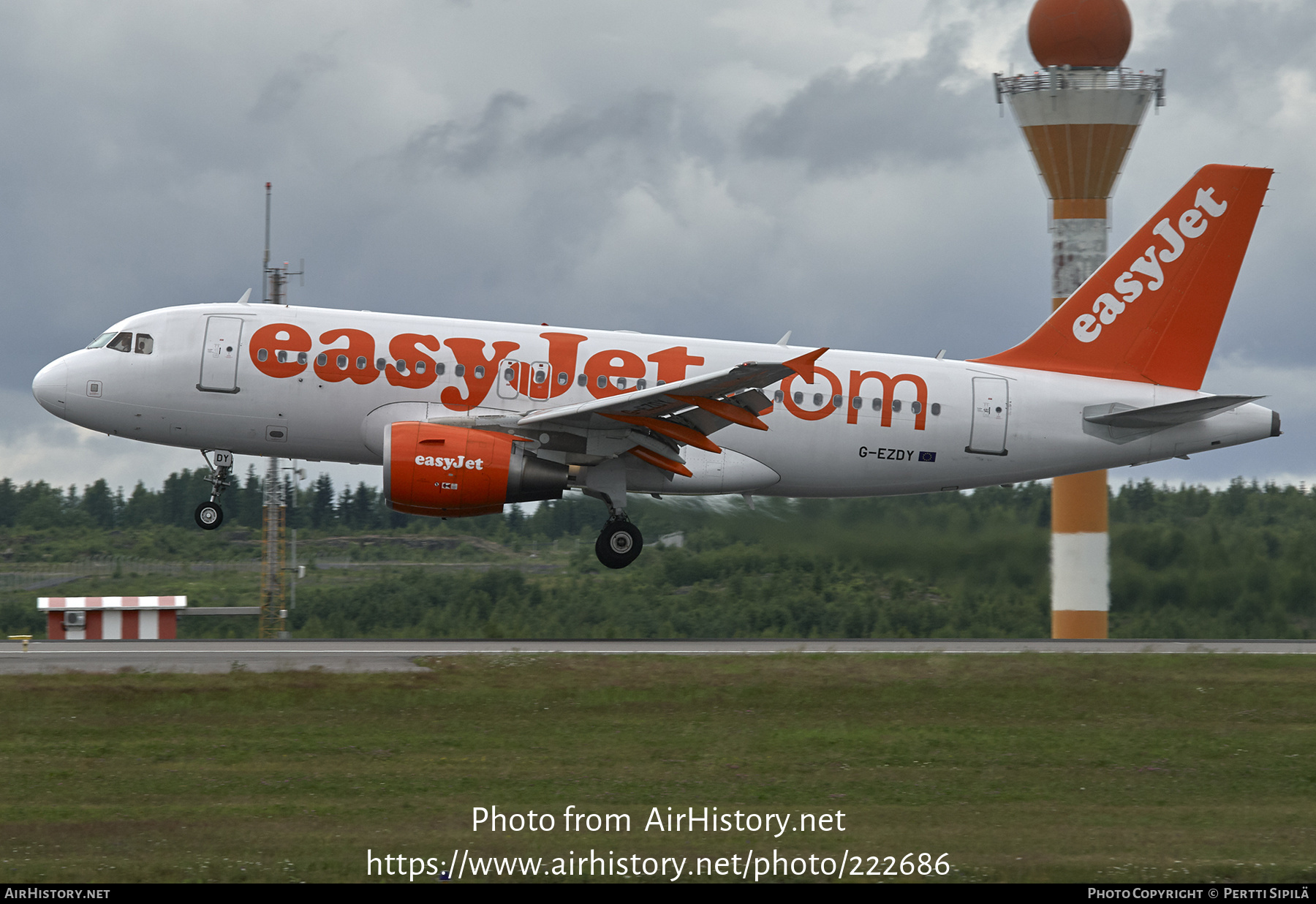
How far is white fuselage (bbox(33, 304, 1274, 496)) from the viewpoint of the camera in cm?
2484

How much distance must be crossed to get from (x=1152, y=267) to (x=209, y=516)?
19566 millimetres

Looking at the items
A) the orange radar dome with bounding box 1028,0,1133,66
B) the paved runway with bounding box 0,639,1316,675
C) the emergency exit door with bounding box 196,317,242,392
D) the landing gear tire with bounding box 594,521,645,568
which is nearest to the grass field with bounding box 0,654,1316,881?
the paved runway with bounding box 0,639,1316,675

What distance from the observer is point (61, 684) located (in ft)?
60.5

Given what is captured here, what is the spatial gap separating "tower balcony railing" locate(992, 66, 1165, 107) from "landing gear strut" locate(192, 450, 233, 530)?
24.5 meters

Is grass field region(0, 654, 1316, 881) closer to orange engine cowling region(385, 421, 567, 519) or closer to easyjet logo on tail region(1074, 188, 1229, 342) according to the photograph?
orange engine cowling region(385, 421, 567, 519)

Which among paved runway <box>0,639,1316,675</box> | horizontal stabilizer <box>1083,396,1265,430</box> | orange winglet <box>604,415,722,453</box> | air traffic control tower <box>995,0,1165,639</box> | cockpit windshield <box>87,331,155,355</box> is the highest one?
air traffic control tower <box>995,0,1165,639</box>

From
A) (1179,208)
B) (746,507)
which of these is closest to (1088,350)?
(1179,208)

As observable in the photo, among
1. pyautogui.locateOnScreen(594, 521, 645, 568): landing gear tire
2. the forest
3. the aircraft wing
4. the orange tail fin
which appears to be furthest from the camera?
the forest

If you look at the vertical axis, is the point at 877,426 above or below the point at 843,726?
above

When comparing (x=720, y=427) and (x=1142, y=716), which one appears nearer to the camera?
(x=1142, y=716)

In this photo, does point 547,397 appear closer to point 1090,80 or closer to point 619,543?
point 619,543

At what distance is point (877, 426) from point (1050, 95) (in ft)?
54.4
